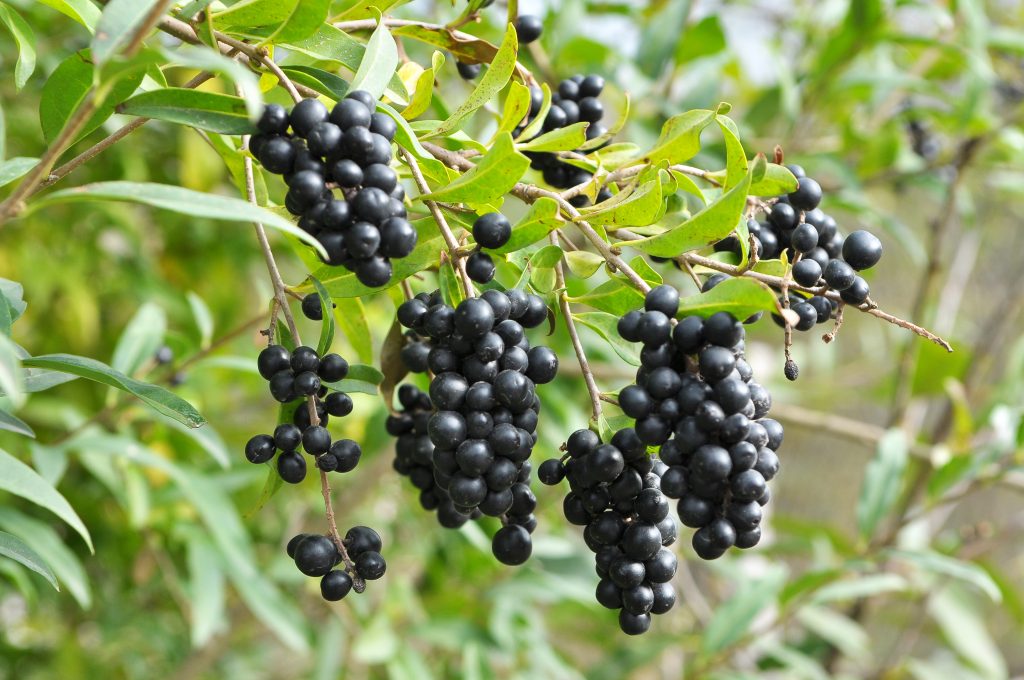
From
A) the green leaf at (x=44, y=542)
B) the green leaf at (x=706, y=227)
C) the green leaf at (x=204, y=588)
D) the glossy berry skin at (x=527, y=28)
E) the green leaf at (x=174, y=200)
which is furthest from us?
the green leaf at (x=204, y=588)

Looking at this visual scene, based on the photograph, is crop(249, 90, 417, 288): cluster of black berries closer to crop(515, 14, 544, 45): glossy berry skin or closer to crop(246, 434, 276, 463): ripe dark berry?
crop(246, 434, 276, 463): ripe dark berry

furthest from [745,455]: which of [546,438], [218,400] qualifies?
[218,400]

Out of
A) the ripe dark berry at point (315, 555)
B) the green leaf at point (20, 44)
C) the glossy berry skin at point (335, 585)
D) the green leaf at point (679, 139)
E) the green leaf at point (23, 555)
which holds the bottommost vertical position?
the glossy berry skin at point (335, 585)

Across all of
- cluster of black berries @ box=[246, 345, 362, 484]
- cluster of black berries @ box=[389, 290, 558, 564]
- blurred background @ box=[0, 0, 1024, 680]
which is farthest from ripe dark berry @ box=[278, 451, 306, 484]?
blurred background @ box=[0, 0, 1024, 680]

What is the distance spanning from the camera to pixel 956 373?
245 cm

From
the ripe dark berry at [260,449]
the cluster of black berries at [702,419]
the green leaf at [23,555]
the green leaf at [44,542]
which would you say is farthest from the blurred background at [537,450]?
the cluster of black berries at [702,419]

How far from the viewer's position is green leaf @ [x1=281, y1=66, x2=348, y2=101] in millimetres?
741

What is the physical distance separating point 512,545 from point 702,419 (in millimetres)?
212

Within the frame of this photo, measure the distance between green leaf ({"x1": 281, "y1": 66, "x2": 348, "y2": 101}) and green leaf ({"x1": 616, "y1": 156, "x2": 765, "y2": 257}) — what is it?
10.2 inches

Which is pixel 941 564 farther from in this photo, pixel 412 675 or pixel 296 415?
pixel 296 415

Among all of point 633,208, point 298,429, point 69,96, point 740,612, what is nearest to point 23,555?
point 298,429

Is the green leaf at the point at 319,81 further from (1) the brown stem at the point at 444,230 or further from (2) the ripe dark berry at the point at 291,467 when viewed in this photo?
(2) the ripe dark berry at the point at 291,467

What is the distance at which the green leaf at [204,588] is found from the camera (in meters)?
1.60

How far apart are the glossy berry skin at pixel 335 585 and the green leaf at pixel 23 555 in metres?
0.24
